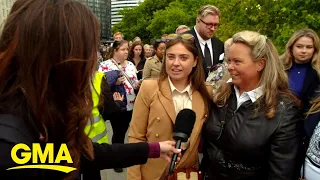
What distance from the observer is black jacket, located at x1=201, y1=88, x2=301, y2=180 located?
217cm

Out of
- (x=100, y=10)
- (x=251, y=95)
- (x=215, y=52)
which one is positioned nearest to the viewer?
(x=251, y=95)

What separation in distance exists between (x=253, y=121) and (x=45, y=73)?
55.1 inches

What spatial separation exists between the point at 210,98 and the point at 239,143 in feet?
1.97

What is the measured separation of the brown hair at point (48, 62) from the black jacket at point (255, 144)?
120 centimetres

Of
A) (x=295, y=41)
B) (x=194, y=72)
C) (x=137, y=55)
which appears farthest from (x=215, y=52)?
(x=137, y=55)

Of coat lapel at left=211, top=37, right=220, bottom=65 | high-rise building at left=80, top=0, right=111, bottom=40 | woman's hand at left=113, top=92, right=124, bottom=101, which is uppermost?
high-rise building at left=80, top=0, right=111, bottom=40

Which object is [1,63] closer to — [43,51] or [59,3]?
[43,51]

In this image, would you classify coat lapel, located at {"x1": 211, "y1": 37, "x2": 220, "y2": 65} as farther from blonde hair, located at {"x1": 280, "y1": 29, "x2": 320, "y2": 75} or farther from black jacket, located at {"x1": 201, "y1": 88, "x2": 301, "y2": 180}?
black jacket, located at {"x1": 201, "y1": 88, "x2": 301, "y2": 180}

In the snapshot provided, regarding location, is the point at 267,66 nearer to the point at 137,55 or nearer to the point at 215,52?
the point at 215,52

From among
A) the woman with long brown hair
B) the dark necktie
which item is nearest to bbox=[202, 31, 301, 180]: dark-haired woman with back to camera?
the dark necktie

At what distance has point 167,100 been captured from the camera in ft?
8.85

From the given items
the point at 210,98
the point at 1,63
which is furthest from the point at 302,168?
the point at 1,63

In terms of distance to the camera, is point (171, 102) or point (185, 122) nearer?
point (185, 122)

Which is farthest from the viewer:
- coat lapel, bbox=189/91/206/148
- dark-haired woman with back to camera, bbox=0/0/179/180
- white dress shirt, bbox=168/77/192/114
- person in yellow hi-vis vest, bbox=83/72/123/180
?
person in yellow hi-vis vest, bbox=83/72/123/180
